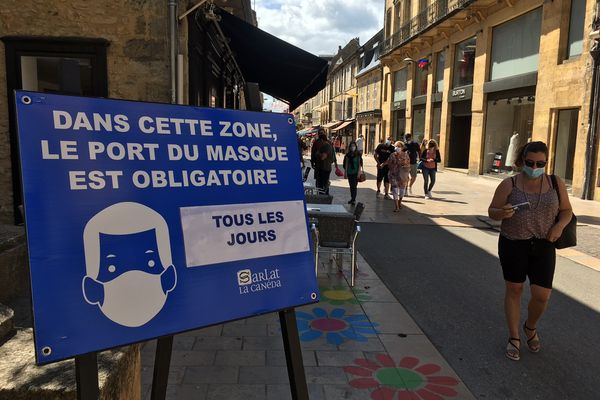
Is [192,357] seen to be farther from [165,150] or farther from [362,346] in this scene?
[165,150]

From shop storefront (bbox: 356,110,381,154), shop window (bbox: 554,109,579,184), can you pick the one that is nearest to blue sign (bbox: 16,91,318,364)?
shop window (bbox: 554,109,579,184)

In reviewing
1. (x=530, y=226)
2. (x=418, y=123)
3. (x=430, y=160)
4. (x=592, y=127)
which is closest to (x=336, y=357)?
(x=530, y=226)

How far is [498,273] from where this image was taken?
6062mm

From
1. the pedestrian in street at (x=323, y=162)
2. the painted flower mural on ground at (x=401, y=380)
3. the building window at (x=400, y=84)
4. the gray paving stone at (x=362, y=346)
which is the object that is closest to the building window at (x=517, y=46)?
the pedestrian in street at (x=323, y=162)

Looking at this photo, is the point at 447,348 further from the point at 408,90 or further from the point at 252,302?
the point at 408,90

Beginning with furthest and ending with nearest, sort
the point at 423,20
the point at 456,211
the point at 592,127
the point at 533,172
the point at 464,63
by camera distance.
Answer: the point at 423,20 → the point at 464,63 → the point at 592,127 → the point at 456,211 → the point at 533,172

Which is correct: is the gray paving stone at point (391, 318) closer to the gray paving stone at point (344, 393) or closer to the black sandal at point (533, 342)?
the black sandal at point (533, 342)

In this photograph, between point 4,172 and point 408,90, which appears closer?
point 4,172

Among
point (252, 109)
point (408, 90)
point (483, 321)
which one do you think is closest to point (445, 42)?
point (408, 90)

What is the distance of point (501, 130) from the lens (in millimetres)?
19797

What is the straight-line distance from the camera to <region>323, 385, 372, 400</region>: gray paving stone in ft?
9.98

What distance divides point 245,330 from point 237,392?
1017 mm

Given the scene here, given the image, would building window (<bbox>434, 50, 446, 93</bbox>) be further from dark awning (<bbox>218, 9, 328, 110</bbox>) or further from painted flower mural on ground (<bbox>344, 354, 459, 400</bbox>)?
painted flower mural on ground (<bbox>344, 354, 459, 400</bbox>)

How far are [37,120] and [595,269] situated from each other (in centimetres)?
700
